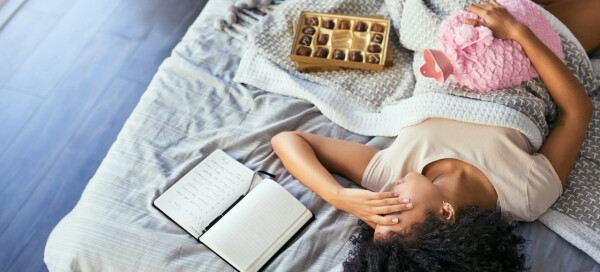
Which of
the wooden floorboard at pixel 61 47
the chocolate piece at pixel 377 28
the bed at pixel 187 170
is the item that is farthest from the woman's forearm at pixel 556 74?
the wooden floorboard at pixel 61 47

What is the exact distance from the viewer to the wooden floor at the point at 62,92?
1.56 metres

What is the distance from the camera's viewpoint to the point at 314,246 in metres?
1.12

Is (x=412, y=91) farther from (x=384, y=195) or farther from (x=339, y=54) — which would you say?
(x=384, y=195)

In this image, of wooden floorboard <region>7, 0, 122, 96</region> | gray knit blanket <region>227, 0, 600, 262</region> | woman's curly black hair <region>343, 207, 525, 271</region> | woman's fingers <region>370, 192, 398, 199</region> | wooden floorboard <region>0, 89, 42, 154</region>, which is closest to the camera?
woman's curly black hair <region>343, 207, 525, 271</region>

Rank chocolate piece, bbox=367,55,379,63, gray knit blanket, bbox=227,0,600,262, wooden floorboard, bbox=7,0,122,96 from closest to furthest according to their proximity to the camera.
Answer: gray knit blanket, bbox=227,0,600,262 → chocolate piece, bbox=367,55,379,63 → wooden floorboard, bbox=7,0,122,96

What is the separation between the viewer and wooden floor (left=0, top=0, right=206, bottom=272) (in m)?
1.56

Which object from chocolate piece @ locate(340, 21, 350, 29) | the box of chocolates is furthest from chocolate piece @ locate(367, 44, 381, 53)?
chocolate piece @ locate(340, 21, 350, 29)

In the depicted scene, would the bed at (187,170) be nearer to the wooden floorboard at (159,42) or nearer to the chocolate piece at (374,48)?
the chocolate piece at (374,48)

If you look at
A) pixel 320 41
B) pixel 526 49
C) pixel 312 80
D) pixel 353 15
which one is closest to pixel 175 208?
pixel 312 80

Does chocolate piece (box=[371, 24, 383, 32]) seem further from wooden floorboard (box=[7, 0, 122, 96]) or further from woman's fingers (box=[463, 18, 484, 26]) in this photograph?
wooden floorboard (box=[7, 0, 122, 96])

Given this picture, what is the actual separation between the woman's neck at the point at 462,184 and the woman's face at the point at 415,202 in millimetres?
46

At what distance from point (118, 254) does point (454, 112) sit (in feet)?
2.77

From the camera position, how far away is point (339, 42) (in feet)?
4.77

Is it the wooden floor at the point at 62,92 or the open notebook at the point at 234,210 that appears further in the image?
the wooden floor at the point at 62,92
